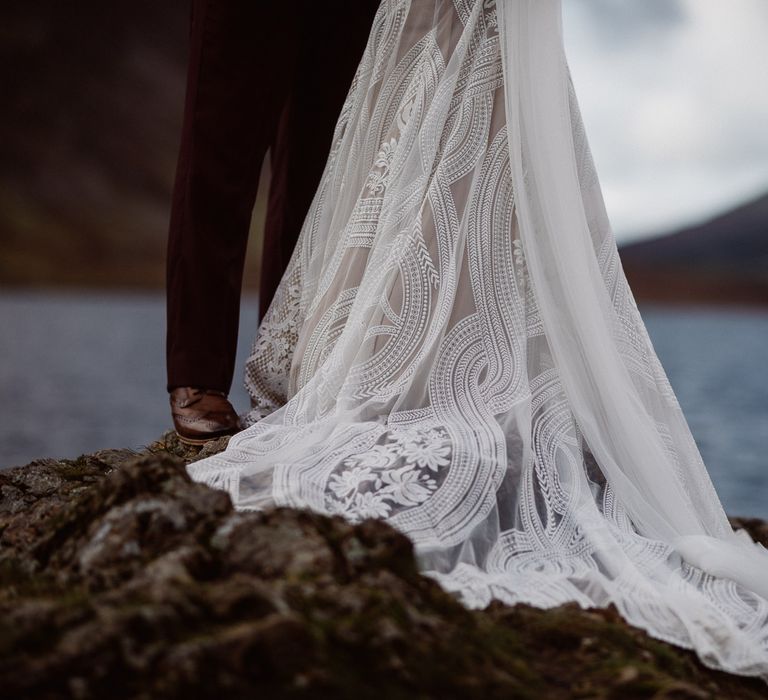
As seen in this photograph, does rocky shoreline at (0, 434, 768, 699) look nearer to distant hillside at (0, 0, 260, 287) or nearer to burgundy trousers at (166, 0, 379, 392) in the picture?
burgundy trousers at (166, 0, 379, 392)

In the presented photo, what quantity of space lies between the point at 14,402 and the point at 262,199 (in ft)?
37.5

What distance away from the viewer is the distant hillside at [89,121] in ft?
132

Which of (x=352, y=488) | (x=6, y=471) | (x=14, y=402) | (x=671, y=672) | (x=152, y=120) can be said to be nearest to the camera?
(x=671, y=672)

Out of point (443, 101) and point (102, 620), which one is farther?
point (443, 101)


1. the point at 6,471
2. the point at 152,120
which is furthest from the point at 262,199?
the point at 6,471

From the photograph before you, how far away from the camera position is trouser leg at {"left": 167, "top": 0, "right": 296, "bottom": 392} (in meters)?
2.48

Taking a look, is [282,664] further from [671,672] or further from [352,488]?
[671,672]

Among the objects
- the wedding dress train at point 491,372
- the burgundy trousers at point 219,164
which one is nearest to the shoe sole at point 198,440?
the burgundy trousers at point 219,164

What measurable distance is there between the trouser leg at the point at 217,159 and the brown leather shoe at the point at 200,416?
0.04 metres

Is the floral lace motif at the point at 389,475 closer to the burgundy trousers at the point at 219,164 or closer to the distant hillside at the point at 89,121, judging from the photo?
the burgundy trousers at the point at 219,164

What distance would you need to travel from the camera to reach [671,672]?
1382 mm

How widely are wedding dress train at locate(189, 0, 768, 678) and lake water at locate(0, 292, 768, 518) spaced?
12.1ft

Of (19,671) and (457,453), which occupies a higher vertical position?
(457,453)

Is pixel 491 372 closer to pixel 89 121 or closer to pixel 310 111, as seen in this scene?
pixel 310 111
